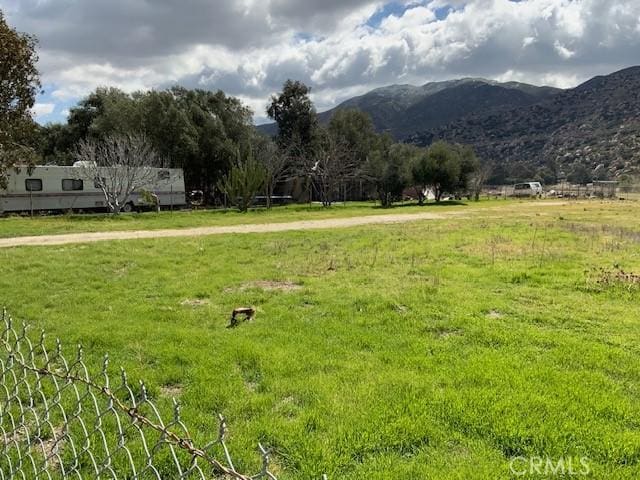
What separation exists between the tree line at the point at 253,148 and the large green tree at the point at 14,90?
8813mm

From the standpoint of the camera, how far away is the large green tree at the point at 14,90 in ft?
50.1

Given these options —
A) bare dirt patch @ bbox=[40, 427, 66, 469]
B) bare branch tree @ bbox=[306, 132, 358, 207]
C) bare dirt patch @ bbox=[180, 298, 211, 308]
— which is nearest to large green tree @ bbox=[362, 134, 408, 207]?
bare branch tree @ bbox=[306, 132, 358, 207]

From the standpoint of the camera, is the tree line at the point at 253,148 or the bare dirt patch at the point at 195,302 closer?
the bare dirt patch at the point at 195,302

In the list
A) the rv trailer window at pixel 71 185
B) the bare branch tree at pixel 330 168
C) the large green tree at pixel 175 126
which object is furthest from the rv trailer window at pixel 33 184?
the bare branch tree at pixel 330 168

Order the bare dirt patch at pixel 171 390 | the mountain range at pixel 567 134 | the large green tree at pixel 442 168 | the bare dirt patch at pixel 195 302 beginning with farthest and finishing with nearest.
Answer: the mountain range at pixel 567 134 < the large green tree at pixel 442 168 < the bare dirt patch at pixel 195 302 < the bare dirt patch at pixel 171 390

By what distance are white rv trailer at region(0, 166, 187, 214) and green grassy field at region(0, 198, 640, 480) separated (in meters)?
17.1

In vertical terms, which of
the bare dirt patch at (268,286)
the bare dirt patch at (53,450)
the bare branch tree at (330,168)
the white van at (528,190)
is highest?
the bare branch tree at (330,168)

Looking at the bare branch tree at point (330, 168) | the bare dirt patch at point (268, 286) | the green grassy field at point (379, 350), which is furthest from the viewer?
the bare branch tree at point (330, 168)

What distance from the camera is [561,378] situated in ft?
12.4

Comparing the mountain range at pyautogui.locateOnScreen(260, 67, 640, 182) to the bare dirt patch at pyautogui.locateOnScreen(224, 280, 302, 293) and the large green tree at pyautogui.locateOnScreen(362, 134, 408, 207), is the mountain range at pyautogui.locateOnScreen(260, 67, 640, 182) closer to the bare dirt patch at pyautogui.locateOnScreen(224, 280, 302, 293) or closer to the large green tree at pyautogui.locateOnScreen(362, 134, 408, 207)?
the large green tree at pyautogui.locateOnScreen(362, 134, 408, 207)

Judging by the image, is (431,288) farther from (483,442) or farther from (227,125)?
(227,125)

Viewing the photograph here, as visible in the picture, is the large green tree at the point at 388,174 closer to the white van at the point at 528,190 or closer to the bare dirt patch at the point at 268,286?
the white van at the point at 528,190

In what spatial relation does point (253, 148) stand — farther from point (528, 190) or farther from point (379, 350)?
point (379, 350)

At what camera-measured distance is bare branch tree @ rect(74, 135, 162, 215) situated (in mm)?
24422
